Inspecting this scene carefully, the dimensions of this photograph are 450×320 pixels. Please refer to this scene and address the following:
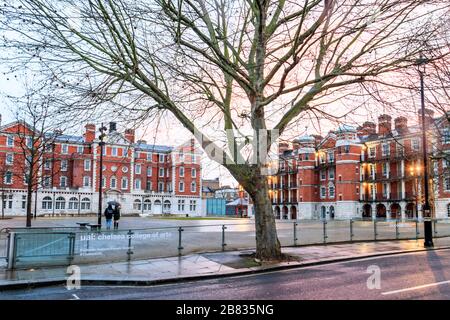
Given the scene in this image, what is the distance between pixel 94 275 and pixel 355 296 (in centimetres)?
704

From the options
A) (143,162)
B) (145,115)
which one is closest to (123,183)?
(143,162)

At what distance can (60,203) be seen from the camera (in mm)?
77625

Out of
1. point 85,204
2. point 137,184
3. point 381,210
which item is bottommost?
point 381,210

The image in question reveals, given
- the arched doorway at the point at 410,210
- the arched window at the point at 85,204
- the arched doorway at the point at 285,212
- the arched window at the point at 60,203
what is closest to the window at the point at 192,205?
the arched doorway at the point at 285,212

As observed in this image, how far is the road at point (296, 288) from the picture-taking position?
28.4ft

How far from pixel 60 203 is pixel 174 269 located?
238 feet

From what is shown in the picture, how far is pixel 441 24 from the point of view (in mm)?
11555

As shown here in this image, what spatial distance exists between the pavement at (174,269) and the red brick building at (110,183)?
170 ft

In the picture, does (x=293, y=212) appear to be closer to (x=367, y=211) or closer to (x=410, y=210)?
(x=367, y=211)

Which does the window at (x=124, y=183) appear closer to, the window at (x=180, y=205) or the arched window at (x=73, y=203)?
the arched window at (x=73, y=203)

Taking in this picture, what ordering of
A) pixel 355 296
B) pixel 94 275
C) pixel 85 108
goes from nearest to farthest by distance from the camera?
pixel 355 296, pixel 94 275, pixel 85 108

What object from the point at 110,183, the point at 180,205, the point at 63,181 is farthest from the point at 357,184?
the point at 63,181

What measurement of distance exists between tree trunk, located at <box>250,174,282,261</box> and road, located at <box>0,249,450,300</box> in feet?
4.91
